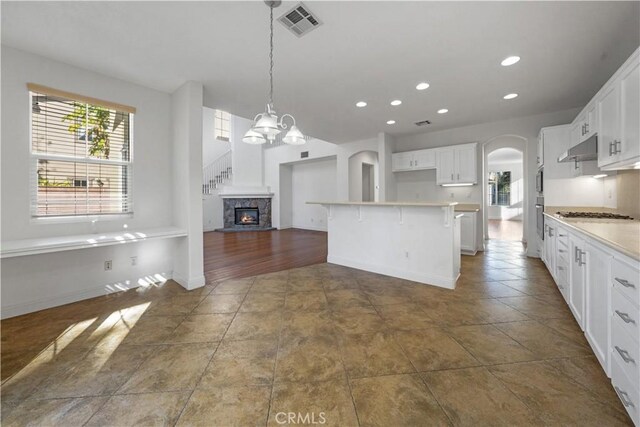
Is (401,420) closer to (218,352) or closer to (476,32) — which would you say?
(218,352)

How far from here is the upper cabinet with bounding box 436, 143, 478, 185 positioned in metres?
5.39

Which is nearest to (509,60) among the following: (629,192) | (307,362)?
(629,192)

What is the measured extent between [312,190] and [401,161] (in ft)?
12.2

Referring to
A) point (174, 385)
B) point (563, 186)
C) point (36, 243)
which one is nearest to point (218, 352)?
point (174, 385)

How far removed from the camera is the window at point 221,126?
9715 mm

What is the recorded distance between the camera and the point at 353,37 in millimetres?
2498

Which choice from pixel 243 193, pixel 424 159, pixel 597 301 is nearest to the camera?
pixel 597 301

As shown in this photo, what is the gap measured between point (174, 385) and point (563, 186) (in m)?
5.49

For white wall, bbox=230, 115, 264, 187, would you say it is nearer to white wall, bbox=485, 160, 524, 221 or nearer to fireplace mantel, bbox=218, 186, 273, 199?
fireplace mantel, bbox=218, 186, 273, 199

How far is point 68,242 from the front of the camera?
2.60 m

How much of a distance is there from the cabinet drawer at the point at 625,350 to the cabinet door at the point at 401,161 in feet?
16.7

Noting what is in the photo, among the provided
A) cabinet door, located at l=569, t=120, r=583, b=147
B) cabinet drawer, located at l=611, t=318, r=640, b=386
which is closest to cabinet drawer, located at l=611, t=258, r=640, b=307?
cabinet drawer, located at l=611, t=318, r=640, b=386

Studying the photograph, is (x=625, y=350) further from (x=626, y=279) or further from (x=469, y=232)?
(x=469, y=232)

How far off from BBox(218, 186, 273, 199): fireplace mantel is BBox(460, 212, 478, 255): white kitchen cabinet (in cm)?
639
